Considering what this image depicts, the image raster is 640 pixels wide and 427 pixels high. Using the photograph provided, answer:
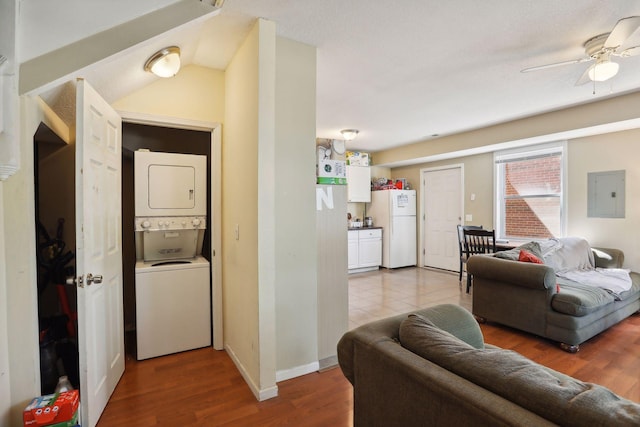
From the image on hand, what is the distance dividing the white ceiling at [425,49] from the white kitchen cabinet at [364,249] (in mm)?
2848

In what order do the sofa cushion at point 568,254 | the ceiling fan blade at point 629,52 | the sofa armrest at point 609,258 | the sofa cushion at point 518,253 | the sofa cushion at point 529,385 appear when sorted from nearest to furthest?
1. the sofa cushion at point 529,385
2. the ceiling fan blade at point 629,52
3. the sofa cushion at point 518,253
4. the sofa cushion at point 568,254
5. the sofa armrest at point 609,258

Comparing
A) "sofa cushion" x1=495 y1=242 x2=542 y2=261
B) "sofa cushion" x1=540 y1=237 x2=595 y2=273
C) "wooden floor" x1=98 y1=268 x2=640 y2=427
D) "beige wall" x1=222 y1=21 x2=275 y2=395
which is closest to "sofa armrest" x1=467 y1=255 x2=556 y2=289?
"sofa cushion" x1=495 y1=242 x2=542 y2=261

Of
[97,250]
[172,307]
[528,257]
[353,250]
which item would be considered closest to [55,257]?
[97,250]

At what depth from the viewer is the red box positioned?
134cm

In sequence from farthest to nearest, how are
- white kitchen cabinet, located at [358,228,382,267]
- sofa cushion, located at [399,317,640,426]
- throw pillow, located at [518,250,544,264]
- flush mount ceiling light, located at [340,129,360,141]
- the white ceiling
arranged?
white kitchen cabinet, located at [358,228,382,267], flush mount ceiling light, located at [340,129,360,141], throw pillow, located at [518,250,544,264], the white ceiling, sofa cushion, located at [399,317,640,426]

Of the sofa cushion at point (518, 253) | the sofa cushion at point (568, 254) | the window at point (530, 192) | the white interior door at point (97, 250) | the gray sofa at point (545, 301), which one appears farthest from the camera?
the window at point (530, 192)

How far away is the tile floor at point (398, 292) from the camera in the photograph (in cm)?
376

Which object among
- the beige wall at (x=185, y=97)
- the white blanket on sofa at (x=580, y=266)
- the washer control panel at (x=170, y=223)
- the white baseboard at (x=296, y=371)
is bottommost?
the white baseboard at (x=296, y=371)

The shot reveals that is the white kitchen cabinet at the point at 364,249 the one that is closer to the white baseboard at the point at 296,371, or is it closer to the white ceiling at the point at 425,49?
the white ceiling at the point at 425,49

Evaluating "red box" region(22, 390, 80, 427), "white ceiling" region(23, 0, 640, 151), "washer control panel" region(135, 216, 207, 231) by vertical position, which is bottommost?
"red box" region(22, 390, 80, 427)

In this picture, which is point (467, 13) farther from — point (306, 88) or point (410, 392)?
point (410, 392)

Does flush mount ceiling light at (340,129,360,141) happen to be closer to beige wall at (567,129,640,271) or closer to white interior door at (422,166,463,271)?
white interior door at (422,166,463,271)

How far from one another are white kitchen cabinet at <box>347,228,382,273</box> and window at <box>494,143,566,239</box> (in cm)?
217

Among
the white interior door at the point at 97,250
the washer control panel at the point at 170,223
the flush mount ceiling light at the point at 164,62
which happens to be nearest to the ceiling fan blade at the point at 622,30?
the flush mount ceiling light at the point at 164,62
